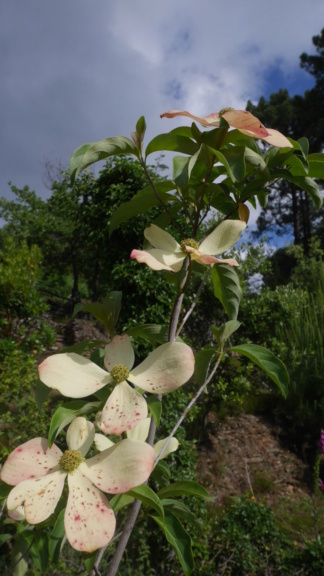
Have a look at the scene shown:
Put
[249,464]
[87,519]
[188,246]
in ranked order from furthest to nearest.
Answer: [249,464], [188,246], [87,519]

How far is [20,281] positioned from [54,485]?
303 centimetres

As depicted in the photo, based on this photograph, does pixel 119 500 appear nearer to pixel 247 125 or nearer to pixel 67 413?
pixel 67 413

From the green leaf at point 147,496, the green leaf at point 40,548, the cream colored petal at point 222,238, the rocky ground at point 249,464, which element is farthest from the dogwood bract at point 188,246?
the rocky ground at point 249,464

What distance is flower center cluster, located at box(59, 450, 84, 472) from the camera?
35cm

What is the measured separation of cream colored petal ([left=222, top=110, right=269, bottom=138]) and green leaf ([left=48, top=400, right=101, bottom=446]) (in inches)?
12.3

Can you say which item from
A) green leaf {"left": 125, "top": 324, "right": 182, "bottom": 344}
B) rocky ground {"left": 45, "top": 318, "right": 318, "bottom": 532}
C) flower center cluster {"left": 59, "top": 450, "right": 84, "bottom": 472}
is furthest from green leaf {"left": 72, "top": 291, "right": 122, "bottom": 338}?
rocky ground {"left": 45, "top": 318, "right": 318, "bottom": 532}

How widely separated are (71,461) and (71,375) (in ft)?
0.23

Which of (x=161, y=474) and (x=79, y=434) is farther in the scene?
(x=161, y=474)

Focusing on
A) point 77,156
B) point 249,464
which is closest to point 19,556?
point 77,156

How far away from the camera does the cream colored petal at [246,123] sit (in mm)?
417

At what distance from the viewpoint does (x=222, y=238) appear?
432 mm

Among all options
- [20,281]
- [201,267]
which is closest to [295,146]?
[201,267]

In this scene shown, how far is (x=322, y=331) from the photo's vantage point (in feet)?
14.0

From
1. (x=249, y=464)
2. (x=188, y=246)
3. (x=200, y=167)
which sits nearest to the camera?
(x=188, y=246)
